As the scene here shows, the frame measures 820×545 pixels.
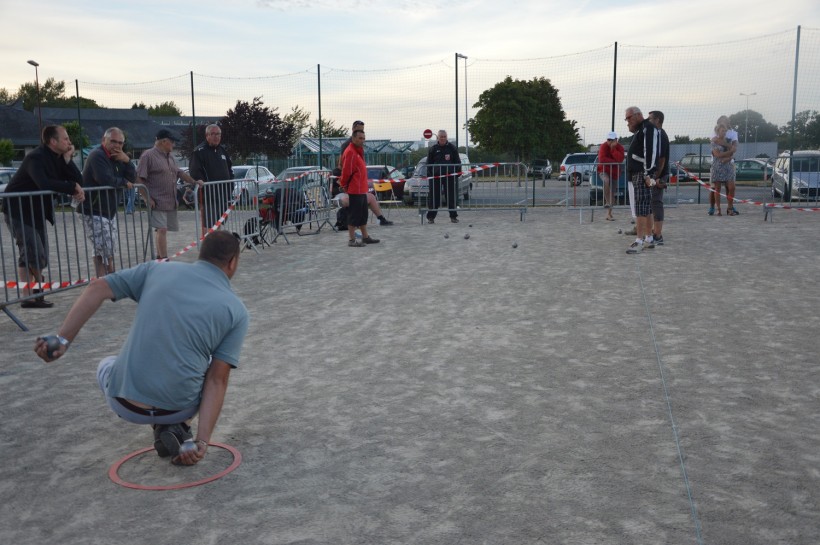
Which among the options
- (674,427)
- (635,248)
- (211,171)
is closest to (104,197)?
(211,171)

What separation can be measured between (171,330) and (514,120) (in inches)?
1709

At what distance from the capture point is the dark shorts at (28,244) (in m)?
7.43

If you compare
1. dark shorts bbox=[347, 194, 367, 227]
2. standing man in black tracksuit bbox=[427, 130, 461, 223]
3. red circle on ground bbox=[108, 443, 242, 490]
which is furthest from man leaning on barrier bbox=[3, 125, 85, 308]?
standing man in black tracksuit bbox=[427, 130, 461, 223]

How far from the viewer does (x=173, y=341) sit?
3.58 m

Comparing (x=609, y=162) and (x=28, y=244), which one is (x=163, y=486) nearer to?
(x=28, y=244)

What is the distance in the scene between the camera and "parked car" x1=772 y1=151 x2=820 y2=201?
17703 millimetres

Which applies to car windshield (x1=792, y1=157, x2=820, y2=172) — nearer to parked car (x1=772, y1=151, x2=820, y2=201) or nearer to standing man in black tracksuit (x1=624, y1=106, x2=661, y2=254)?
parked car (x1=772, y1=151, x2=820, y2=201)

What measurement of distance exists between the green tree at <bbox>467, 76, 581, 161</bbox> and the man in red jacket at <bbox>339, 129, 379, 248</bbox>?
33650 millimetres

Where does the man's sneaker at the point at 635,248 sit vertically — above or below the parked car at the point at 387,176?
below

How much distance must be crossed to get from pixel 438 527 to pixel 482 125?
4451cm

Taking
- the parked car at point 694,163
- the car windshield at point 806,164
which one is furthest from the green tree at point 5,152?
the car windshield at point 806,164

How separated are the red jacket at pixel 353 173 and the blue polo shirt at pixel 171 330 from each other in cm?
856

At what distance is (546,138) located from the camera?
48.6 meters

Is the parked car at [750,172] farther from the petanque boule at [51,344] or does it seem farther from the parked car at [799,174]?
the petanque boule at [51,344]
